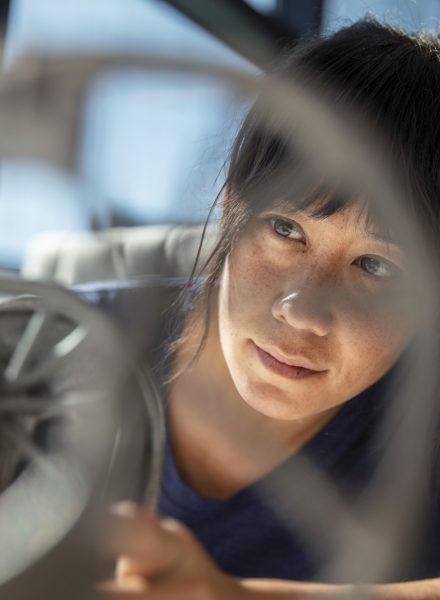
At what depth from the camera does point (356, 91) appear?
0.64 metres

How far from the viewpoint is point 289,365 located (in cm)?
64

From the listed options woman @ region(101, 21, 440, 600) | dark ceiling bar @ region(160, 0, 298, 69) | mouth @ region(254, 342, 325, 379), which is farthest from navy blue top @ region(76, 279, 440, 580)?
dark ceiling bar @ region(160, 0, 298, 69)

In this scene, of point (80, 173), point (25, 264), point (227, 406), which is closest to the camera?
point (80, 173)

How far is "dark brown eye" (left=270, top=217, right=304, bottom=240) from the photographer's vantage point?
61 cm

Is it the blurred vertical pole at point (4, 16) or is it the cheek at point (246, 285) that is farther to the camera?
the cheek at point (246, 285)

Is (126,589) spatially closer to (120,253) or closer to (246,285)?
(246,285)

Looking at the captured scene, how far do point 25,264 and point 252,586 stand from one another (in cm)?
26

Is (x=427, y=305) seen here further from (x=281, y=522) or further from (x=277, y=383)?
(x=281, y=522)

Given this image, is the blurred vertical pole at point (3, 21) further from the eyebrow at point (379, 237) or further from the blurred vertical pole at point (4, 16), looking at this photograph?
the eyebrow at point (379, 237)

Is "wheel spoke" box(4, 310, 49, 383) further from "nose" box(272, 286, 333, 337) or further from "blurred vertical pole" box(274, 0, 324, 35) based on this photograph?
"blurred vertical pole" box(274, 0, 324, 35)

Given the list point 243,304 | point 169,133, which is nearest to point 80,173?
point 169,133

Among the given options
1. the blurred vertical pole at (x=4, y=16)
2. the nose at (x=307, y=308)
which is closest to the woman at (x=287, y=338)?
the nose at (x=307, y=308)

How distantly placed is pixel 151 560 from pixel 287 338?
8.3 inches

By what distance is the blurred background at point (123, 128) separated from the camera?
0.50 metres
